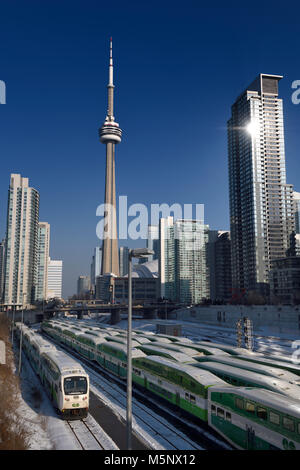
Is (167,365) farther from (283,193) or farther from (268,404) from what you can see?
(283,193)

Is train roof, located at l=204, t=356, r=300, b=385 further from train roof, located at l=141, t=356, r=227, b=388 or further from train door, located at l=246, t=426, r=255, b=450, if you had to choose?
train door, located at l=246, t=426, r=255, b=450

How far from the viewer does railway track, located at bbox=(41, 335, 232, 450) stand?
75.4ft

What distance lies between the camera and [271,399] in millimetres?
19562

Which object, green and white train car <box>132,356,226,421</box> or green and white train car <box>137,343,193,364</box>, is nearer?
green and white train car <box>132,356,226,421</box>

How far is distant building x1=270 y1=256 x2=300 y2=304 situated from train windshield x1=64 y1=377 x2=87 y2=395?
362ft

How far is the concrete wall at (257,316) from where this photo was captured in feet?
300

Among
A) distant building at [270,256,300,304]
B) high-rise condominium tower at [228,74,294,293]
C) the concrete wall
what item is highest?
high-rise condominium tower at [228,74,294,293]

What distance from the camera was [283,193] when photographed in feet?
544

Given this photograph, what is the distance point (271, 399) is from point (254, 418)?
4.80 ft

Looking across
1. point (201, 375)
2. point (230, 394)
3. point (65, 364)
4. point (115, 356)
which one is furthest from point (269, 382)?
point (115, 356)

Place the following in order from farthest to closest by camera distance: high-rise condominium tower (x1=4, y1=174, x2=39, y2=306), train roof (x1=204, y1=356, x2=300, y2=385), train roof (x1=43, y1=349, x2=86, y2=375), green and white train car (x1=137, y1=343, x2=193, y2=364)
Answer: high-rise condominium tower (x1=4, y1=174, x2=39, y2=306) < green and white train car (x1=137, y1=343, x2=193, y2=364) < train roof (x1=204, y1=356, x2=300, y2=385) < train roof (x1=43, y1=349, x2=86, y2=375)

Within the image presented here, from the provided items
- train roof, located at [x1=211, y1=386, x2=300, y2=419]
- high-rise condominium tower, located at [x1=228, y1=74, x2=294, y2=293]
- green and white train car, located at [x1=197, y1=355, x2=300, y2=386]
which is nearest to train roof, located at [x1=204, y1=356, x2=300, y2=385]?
green and white train car, located at [x1=197, y1=355, x2=300, y2=386]

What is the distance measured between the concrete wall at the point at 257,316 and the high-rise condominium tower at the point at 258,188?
38.8 meters
